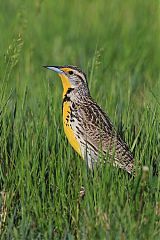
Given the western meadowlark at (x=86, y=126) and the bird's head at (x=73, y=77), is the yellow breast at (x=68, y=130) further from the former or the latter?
the bird's head at (x=73, y=77)

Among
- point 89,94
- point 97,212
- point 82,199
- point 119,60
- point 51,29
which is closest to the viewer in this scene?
point 97,212

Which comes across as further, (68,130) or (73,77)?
(73,77)

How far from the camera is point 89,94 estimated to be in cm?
547

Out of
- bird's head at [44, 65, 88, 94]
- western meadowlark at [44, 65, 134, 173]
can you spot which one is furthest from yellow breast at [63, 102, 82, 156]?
bird's head at [44, 65, 88, 94]

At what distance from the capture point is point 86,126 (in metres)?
5.20

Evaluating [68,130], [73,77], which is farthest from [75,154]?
[73,77]

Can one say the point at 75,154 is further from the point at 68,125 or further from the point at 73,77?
the point at 73,77

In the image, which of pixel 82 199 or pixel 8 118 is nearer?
pixel 82 199

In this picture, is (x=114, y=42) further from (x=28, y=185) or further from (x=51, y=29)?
(x=28, y=185)

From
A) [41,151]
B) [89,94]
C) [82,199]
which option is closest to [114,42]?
[89,94]

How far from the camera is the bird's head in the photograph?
5406mm

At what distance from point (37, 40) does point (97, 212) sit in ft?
13.4

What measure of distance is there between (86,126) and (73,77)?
14.5 inches

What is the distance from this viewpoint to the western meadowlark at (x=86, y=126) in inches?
194
